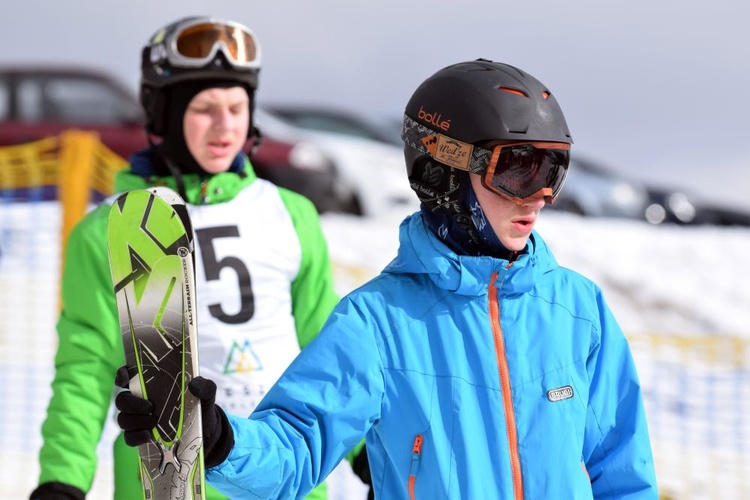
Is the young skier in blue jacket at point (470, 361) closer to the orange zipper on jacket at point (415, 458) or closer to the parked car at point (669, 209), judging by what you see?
the orange zipper on jacket at point (415, 458)

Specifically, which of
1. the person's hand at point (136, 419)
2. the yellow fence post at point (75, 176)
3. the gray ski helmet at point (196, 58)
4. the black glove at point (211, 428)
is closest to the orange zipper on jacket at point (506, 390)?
the black glove at point (211, 428)

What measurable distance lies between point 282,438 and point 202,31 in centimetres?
202

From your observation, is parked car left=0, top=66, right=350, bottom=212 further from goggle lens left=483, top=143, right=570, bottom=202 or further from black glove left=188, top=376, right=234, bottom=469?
black glove left=188, top=376, right=234, bottom=469

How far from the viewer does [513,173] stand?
8.71 ft

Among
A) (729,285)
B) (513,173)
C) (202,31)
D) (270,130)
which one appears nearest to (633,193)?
(729,285)

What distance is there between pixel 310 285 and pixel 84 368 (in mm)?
719

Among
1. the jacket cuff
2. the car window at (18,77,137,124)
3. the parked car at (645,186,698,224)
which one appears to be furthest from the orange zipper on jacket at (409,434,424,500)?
the parked car at (645,186,698,224)

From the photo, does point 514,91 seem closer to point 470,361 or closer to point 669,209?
point 470,361

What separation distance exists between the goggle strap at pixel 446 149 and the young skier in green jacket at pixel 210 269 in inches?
37.8

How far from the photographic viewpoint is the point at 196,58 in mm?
3904

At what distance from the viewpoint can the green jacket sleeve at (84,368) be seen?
352 centimetres

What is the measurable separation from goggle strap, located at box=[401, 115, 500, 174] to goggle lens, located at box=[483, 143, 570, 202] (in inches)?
0.9

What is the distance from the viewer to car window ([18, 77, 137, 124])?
12.3 meters

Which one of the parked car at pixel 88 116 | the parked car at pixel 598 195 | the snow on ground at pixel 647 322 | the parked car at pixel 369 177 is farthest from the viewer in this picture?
the parked car at pixel 598 195
